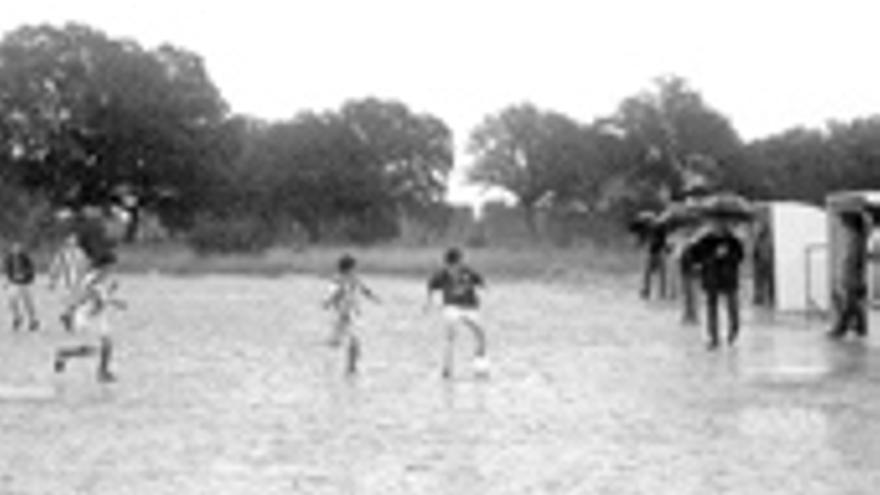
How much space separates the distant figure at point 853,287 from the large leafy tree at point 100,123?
231 feet

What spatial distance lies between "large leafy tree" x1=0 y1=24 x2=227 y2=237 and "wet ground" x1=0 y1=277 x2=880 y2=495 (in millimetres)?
65793

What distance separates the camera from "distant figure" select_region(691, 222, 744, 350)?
2222 centimetres

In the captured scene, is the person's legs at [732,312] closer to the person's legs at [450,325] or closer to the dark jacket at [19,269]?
the person's legs at [450,325]

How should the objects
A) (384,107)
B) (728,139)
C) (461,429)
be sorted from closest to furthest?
(461,429)
(728,139)
(384,107)

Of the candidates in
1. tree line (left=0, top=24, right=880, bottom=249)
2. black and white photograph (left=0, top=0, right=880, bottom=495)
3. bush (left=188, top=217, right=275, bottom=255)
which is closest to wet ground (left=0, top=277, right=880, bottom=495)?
black and white photograph (left=0, top=0, right=880, bottom=495)

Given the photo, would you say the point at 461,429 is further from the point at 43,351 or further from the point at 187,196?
the point at 187,196

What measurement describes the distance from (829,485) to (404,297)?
2979cm

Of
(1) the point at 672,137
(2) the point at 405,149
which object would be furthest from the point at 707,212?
(2) the point at 405,149

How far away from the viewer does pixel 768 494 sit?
9617mm

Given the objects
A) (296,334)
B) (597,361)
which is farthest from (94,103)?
(597,361)

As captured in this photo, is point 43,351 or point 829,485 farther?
point 43,351

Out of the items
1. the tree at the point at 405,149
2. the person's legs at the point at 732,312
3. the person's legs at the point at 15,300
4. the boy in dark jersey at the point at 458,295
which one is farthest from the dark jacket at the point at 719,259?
the tree at the point at 405,149

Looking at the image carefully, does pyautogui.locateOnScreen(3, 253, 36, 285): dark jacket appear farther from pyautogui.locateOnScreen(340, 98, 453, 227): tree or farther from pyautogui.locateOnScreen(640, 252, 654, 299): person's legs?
pyautogui.locateOnScreen(340, 98, 453, 227): tree

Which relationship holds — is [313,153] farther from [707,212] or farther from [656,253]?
[707,212]
